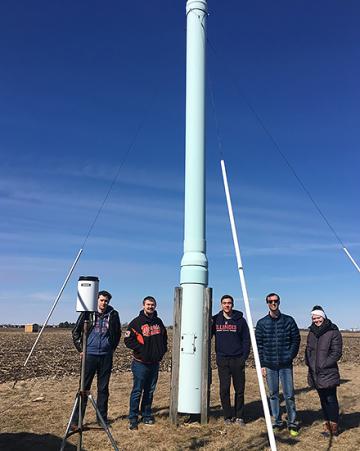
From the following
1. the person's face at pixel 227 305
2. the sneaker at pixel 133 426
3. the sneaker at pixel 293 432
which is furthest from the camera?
the person's face at pixel 227 305

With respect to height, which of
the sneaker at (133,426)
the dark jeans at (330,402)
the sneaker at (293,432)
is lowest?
the sneaker at (293,432)

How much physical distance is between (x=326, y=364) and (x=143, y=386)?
3297 millimetres

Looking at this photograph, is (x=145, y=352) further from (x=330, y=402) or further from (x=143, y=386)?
(x=330, y=402)

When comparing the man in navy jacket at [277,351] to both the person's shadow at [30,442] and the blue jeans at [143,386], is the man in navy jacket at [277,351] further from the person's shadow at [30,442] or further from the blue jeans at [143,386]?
the person's shadow at [30,442]

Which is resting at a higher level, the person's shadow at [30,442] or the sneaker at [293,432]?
the sneaker at [293,432]

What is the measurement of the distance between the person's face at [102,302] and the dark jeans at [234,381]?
238 centimetres

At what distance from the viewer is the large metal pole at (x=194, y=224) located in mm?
8547

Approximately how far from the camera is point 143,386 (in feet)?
28.9

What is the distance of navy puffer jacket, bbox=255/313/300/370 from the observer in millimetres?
8672

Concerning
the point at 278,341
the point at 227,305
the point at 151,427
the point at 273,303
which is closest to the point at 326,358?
the point at 278,341

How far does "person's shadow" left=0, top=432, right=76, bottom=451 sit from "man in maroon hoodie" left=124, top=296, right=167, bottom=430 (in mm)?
1456

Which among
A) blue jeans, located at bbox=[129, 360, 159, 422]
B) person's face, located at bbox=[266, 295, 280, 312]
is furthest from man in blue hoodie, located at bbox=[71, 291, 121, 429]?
person's face, located at bbox=[266, 295, 280, 312]

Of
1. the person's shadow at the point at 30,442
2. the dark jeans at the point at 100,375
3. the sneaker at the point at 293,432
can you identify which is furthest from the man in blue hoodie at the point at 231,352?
the person's shadow at the point at 30,442

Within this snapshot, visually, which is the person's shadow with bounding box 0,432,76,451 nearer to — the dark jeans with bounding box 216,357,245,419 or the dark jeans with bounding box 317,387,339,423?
the dark jeans with bounding box 216,357,245,419
